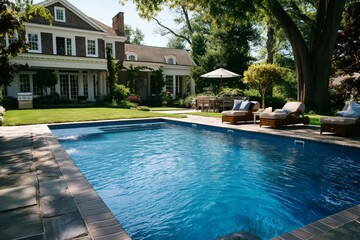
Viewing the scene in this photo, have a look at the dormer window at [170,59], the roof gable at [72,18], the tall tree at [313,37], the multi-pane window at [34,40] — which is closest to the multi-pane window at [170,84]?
the dormer window at [170,59]

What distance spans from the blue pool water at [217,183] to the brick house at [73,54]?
1419 centimetres

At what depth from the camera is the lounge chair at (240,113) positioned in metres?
10.7

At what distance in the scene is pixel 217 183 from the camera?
489 cm

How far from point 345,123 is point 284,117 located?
6.95 feet

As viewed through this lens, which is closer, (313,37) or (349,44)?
(313,37)

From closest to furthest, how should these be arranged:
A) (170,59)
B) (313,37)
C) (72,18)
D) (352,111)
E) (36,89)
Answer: (352,111) < (313,37) < (36,89) < (72,18) < (170,59)

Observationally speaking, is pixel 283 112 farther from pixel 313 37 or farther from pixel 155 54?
pixel 155 54

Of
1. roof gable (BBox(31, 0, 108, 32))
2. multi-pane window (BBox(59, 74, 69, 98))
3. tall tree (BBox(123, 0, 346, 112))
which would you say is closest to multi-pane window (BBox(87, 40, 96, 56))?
roof gable (BBox(31, 0, 108, 32))

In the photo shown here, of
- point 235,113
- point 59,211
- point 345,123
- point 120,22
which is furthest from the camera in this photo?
point 120,22

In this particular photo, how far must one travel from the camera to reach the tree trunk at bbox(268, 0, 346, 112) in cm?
1338

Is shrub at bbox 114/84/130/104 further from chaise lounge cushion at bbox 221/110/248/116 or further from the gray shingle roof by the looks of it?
chaise lounge cushion at bbox 221/110/248/116

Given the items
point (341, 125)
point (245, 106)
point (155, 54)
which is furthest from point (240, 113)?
point (155, 54)

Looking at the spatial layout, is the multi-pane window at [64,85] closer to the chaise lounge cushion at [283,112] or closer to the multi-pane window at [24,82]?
the multi-pane window at [24,82]

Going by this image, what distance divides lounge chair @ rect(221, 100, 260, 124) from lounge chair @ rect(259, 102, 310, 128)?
125 centimetres
